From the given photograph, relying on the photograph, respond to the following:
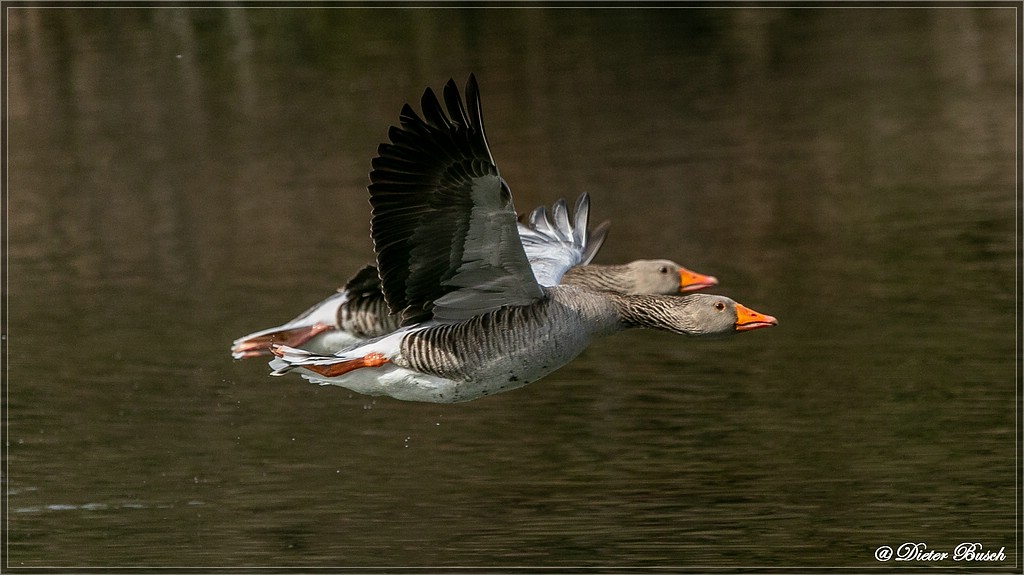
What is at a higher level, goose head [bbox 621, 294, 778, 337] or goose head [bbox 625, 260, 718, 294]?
goose head [bbox 621, 294, 778, 337]

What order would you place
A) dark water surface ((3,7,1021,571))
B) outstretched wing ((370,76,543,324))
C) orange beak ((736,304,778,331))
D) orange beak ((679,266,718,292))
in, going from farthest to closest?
1. orange beak ((679,266,718,292))
2. dark water surface ((3,7,1021,571))
3. orange beak ((736,304,778,331))
4. outstretched wing ((370,76,543,324))

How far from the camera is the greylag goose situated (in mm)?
9805

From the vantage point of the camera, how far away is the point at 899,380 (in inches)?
404

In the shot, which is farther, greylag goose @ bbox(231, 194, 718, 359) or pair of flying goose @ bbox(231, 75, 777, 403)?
greylag goose @ bbox(231, 194, 718, 359)

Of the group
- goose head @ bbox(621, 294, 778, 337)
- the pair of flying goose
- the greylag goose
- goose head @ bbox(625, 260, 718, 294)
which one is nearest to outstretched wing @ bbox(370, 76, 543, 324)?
the pair of flying goose

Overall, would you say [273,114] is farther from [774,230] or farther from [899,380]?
[899,380]

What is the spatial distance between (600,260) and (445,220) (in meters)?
7.14

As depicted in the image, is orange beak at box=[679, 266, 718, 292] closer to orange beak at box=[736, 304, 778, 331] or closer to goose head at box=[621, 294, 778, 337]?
goose head at box=[621, 294, 778, 337]

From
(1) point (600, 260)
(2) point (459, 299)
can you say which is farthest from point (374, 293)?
(1) point (600, 260)

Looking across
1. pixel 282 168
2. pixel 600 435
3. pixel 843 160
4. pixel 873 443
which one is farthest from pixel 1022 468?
pixel 282 168

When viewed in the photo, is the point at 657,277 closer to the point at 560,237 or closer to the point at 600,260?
the point at 560,237

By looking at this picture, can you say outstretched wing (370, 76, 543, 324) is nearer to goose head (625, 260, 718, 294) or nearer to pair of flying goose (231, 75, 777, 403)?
pair of flying goose (231, 75, 777, 403)

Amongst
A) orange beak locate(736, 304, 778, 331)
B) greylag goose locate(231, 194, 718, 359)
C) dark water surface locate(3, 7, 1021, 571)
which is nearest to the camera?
orange beak locate(736, 304, 778, 331)

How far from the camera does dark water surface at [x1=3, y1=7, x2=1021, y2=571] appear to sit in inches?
317
